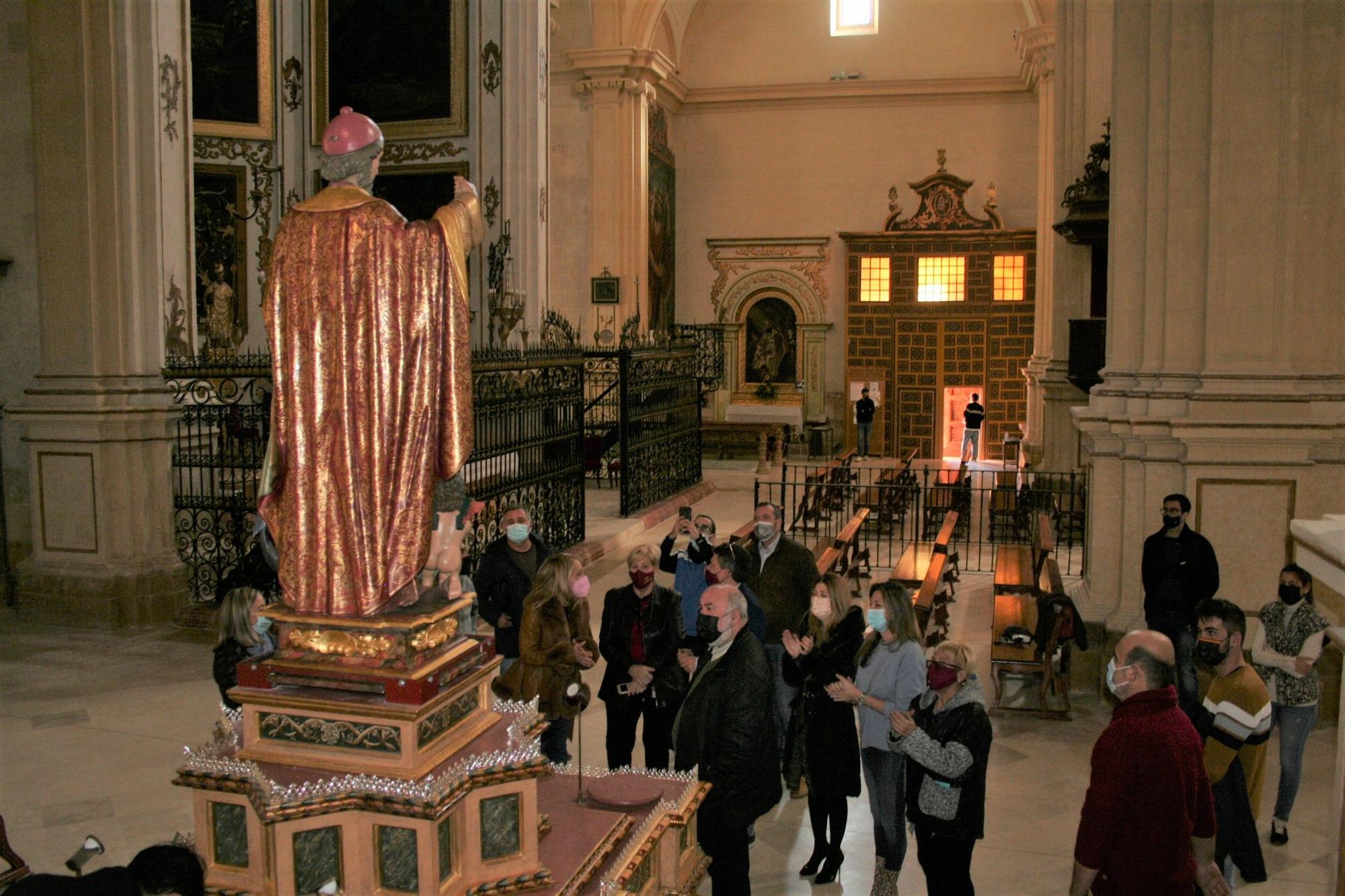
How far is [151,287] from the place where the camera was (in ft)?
33.5

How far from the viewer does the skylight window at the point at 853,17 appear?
90.0 ft

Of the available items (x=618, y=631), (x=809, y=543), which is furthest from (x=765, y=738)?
(x=809, y=543)

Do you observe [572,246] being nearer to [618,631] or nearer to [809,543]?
[809,543]

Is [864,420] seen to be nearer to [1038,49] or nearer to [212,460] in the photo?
[1038,49]

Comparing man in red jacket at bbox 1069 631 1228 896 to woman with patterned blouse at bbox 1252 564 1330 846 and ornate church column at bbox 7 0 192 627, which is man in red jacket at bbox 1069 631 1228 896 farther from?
ornate church column at bbox 7 0 192 627

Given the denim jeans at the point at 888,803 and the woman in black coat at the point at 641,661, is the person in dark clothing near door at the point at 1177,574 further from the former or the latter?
the woman in black coat at the point at 641,661

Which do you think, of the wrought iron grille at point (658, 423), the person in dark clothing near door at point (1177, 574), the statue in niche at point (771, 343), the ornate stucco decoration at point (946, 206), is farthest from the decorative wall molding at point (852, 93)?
the person in dark clothing near door at point (1177, 574)

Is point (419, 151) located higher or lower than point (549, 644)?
higher

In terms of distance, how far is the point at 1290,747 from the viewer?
19.7ft

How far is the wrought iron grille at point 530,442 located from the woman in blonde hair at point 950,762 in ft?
22.8

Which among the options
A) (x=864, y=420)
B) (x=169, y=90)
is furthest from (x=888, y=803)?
(x=864, y=420)

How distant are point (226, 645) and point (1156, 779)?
13.2ft

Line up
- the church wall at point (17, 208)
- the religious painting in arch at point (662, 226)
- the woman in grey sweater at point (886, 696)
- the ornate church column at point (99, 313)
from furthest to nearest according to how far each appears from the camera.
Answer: the religious painting in arch at point (662, 226) → the church wall at point (17, 208) → the ornate church column at point (99, 313) → the woman in grey sweater at point (886, 696)

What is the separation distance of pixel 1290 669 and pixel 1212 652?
1.03 meters
